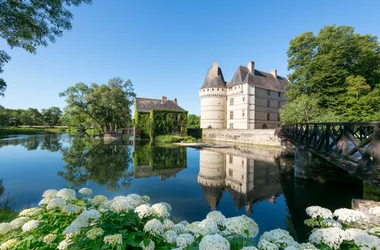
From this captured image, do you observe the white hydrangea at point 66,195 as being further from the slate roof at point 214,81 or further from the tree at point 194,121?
the tree at point 194,121

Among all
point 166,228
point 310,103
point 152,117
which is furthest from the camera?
point 152,117

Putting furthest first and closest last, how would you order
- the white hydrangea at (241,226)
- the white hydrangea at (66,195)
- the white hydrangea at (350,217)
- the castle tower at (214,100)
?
1. the castle tower at (214,100)
2. the white hydrangea at (66,195)
3. the white hydrangea at (350,217)
4. the white hydrangea at (241,226)

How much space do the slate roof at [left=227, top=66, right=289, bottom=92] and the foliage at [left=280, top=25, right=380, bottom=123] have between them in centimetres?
1109

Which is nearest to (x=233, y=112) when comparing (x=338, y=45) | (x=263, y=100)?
(x=263, y=100)

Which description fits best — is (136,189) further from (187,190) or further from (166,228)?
(166,228)

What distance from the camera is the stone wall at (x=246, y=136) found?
2239cm

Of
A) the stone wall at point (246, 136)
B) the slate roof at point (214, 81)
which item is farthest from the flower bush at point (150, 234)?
the slate roof at point (214, 81)

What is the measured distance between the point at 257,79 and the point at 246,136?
15003 millimetres

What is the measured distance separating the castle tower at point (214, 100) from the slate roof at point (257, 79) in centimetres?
240

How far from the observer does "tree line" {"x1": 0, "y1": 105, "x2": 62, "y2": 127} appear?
6031cm

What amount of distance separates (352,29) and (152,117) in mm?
29474

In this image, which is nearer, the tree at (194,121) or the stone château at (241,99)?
the stone château at (241,99)

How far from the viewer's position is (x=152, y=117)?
97.9 ft

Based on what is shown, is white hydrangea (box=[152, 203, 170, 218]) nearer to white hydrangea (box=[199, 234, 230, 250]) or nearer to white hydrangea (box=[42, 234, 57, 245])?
white hydrangea (box=[199, 234, 230, 250])
